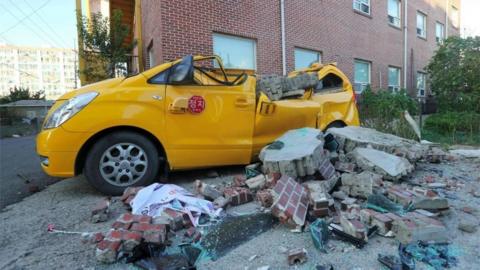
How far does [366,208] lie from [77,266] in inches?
98.2

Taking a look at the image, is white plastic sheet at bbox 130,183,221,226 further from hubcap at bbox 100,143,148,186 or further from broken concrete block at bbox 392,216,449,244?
broken concrete block at bbox 392,216,449,244

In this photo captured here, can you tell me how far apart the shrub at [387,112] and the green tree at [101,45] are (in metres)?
7.48

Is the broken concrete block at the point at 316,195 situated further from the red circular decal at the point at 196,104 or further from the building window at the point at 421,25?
the building window at the point at 421,25

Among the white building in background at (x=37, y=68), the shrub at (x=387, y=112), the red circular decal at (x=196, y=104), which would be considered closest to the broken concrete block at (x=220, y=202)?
the red circular decal at (x=196, y=104)

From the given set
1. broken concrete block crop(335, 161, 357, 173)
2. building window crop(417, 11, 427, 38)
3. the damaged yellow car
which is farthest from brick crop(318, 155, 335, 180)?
building window crop(417, 11, 427, 38)

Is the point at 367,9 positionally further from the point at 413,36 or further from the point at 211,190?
the point at 211,190

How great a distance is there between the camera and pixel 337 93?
600 cm

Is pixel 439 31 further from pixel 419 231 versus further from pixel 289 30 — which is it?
pixel 419 231

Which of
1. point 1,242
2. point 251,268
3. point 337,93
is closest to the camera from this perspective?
point 251,268

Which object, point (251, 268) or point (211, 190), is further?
point (211, 190)

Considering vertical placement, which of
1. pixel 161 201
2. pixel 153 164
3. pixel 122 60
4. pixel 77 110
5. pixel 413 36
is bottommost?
pixel 161 201

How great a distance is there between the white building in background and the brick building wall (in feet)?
144

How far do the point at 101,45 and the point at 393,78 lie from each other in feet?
45.5

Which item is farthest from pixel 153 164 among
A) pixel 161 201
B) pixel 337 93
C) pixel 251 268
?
pixel 337 93
